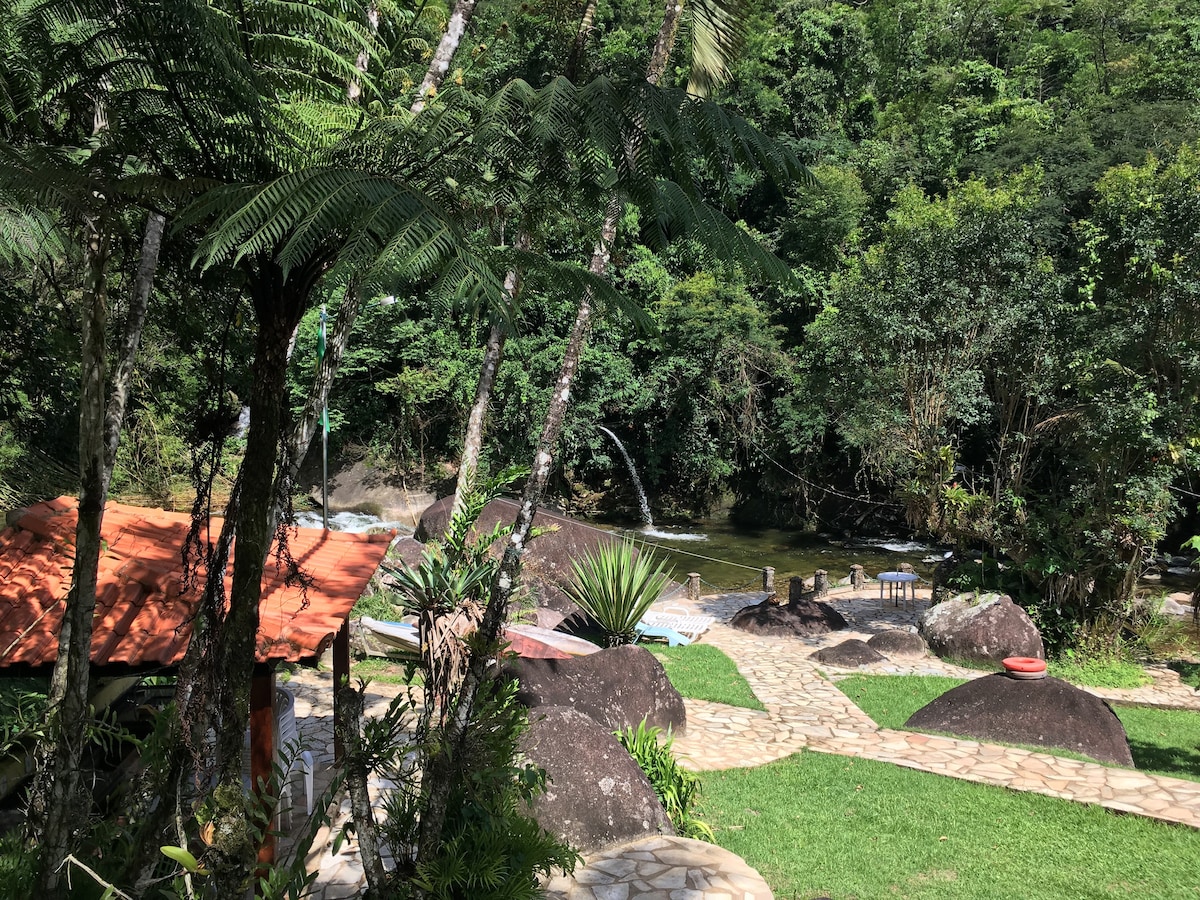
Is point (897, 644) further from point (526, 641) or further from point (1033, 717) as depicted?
point (526, 641)

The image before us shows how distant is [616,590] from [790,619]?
4023 mm

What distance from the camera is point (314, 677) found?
32.0 feet

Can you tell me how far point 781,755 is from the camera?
8078 millimetres

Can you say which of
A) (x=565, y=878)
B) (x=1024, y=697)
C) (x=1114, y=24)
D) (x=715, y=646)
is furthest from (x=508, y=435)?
(x=1114, y=24)

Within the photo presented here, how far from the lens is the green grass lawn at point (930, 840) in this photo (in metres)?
5.37

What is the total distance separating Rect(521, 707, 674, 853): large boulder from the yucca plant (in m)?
5.20

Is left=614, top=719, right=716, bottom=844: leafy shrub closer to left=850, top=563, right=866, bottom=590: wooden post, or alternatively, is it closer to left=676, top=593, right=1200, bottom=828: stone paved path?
left=676, top=593, right=1200, bottom=828: stone paved path

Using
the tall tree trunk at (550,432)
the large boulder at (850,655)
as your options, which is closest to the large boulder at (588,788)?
the tall tree trunk at (550,432)

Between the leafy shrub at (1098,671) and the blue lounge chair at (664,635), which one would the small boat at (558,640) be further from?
the leafy shrub at (1098,671)

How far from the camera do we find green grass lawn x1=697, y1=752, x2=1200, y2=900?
537cm

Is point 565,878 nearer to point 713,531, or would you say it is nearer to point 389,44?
point 389,44

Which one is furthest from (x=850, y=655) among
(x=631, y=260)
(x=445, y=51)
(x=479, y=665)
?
(x=631, y=260)

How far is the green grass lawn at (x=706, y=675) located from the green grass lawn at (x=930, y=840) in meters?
2.46

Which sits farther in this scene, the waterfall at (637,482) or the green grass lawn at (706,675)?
the waterfall at (637,482)
